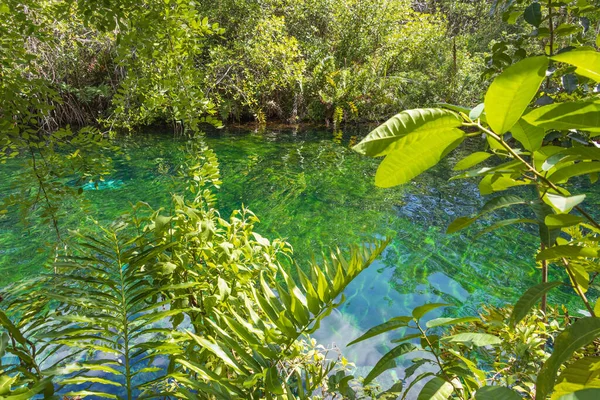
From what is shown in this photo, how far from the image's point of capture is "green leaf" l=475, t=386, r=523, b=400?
0.47 m

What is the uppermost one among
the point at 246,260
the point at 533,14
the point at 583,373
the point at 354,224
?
the point at 533,14

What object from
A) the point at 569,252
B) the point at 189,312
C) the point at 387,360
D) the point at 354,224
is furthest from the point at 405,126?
the point at 354,224

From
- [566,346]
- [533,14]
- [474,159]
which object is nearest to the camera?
[566,346]

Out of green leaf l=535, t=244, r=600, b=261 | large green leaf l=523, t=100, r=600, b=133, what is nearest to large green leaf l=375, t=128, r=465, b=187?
large green leaf l=523, t=100, r=600, b=133

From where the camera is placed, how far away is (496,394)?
18.8 inches

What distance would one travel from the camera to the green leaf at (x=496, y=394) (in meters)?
0.47

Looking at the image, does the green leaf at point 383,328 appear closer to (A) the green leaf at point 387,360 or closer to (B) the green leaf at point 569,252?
(A) the green leaf at point 387,360

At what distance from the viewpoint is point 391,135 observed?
1.50ft

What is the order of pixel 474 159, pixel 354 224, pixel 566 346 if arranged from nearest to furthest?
pixel 566 346 → pixel 474 159 → pixel 354 224

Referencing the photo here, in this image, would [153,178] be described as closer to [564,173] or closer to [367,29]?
[564,173]

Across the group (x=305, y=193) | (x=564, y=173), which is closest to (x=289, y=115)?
(x=305, y=193)

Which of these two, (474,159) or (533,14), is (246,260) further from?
(533,14)

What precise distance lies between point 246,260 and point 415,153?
1.20 meters

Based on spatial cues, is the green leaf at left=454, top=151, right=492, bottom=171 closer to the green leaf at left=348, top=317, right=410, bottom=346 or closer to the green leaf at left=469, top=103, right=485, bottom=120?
the green leaf at left=469, top=103, right=485, bottom=120
